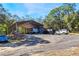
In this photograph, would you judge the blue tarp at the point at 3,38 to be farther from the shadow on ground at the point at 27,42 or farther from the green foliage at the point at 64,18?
the green foliage at the point at 64,18

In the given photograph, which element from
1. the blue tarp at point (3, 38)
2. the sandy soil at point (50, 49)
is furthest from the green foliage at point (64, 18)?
the blue tarp at point (3, 38)

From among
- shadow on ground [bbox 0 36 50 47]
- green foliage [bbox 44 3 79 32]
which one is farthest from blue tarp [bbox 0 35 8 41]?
green foliage [bbox 44 3 79 32]

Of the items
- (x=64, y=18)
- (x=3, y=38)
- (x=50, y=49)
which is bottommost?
(x=50, y=49)

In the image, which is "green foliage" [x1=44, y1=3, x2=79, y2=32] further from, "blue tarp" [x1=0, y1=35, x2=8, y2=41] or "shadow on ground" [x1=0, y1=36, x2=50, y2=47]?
"blue tarp" [x1=0, y1=35, x2=8, y2=41]

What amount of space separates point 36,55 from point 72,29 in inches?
18.0

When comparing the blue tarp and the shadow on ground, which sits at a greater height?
the blue tarp

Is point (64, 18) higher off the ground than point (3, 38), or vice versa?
point (64, 18)

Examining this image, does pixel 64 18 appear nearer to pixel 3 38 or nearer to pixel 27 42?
pixel 27 42

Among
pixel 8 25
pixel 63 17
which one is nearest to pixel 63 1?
pixel 63 17

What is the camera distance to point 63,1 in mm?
7172

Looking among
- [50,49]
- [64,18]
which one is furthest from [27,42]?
[64,18]

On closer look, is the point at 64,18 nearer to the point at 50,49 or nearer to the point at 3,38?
the point at 50,49

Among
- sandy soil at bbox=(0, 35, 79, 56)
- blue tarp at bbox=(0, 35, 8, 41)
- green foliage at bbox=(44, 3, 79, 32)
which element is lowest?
sandy soil at bbox=(0, 35, 79, 56)

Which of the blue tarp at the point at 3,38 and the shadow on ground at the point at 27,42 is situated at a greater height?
the blue tarp at the point at 3,38
